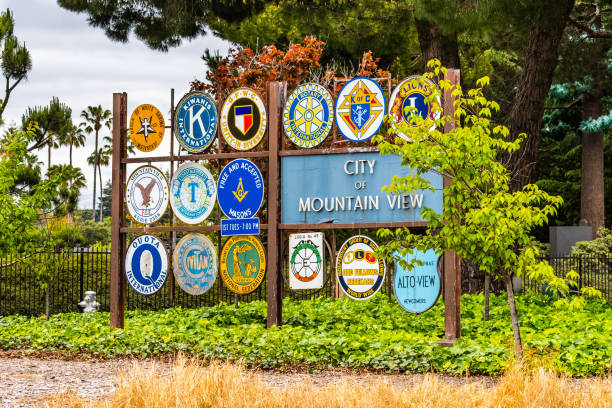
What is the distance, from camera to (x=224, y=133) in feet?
40.2

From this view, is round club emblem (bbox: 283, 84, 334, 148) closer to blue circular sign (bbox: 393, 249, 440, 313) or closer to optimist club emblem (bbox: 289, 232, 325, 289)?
optimist club emblem (bbox: 289, 232, 325, 289)

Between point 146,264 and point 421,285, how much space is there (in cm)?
463

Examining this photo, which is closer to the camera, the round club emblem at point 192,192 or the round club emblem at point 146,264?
the round club emblem at point 192,192

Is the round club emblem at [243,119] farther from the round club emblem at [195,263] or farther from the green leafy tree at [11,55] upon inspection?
the green leafy tree at [11,55]

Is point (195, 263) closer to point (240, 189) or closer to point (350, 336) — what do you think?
point (240, 189)

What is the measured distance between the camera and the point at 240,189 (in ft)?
39.3

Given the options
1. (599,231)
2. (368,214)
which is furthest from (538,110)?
(599,231)

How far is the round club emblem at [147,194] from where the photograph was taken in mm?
12641

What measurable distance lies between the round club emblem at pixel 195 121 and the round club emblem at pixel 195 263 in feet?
4.98

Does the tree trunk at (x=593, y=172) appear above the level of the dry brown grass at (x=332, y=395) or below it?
above

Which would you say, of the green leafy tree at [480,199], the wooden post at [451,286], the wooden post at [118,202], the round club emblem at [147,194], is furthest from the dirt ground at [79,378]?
the round club emblem at [147,194]

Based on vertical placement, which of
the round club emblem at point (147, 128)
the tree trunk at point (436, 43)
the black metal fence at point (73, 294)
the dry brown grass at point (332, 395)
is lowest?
the black metal fence at point (73, 294)

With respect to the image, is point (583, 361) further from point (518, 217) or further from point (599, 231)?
point (599, 231)

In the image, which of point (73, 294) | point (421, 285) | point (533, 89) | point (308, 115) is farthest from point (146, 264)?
point (73, 294)
